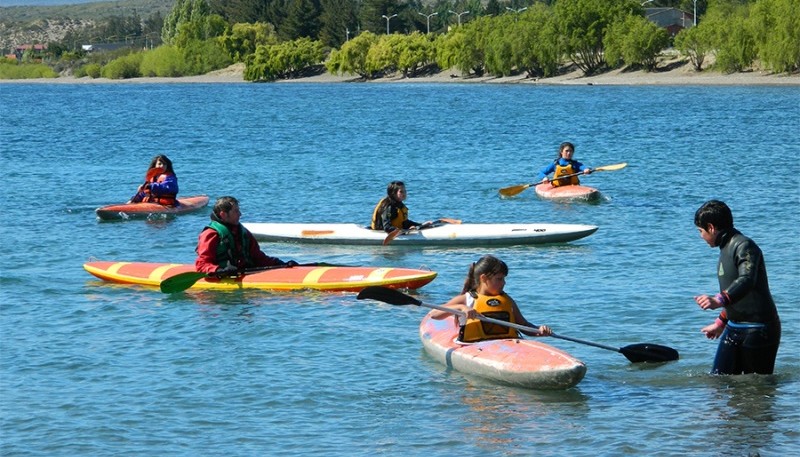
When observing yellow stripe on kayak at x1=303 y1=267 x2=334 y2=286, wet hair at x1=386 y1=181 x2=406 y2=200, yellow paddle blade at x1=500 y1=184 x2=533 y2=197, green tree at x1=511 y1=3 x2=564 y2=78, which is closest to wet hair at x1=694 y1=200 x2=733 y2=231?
yellow stripe on kayak at x1=303 y1=267 x2=334 y2=286

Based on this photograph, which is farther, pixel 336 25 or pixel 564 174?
pixel 336 25

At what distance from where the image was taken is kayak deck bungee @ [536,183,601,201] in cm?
2377

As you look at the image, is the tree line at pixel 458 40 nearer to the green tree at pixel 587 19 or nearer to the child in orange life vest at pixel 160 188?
the green tree at pixel 587 19

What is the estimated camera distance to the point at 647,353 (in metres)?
11.1

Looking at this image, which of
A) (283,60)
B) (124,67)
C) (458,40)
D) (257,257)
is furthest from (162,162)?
(124,67)

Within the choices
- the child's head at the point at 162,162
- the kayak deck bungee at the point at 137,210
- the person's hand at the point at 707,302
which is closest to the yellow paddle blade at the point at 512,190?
the kayak deck bungee at the point at 137,210

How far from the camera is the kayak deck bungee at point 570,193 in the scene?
2377 centimetres

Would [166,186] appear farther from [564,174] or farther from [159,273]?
[564,174]

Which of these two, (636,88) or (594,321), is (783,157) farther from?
(636,88)

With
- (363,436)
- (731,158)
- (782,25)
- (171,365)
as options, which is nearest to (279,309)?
(171,365)

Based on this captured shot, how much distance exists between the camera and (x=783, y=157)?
35000 millimetres

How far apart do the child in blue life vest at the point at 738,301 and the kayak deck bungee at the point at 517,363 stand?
1267 mm

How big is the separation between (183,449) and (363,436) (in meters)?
1.38

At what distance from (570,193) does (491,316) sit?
13377 millimetres
